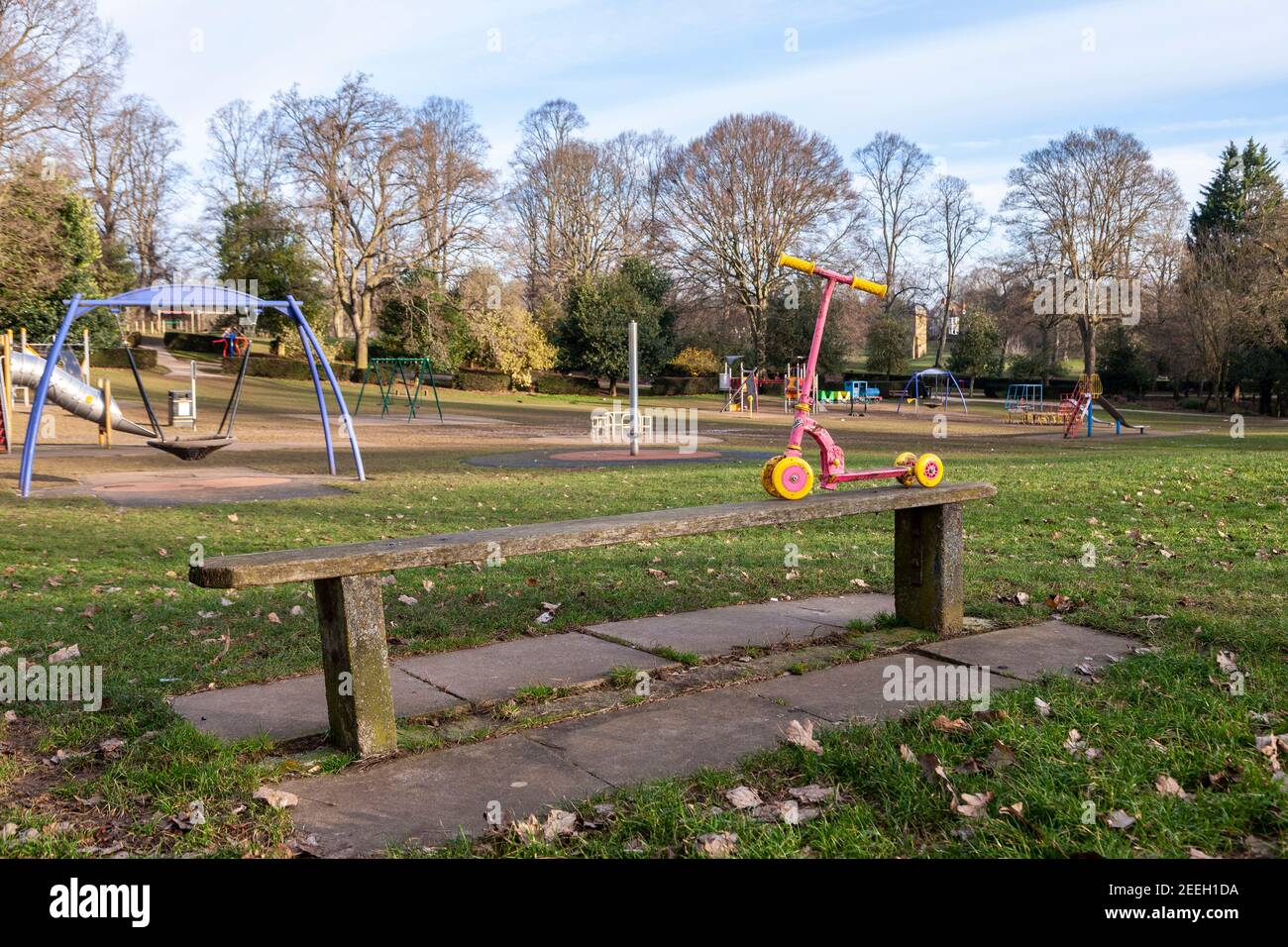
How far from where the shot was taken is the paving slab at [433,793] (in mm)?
3141

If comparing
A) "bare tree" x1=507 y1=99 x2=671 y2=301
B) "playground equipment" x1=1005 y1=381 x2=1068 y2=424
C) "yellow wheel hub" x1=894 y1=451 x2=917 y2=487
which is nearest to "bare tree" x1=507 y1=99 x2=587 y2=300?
"bare tree" x1=507 y1=99 x2=671 y2=301

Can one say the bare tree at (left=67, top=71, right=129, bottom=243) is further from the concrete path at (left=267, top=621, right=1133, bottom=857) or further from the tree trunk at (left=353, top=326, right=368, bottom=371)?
the concrete path at (left=267, top=621, right=1133, bottom=857)

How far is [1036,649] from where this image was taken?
16.8 feet

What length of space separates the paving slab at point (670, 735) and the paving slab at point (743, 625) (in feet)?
2.78

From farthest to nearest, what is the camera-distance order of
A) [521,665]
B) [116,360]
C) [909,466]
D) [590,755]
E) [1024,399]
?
[1024,399] → [116,360] → [909,466] → [521,665] → [590,755]

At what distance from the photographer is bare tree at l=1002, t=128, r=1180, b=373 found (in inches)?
1906

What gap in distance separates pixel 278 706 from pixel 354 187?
40.0m

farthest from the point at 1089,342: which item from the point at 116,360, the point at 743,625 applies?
the point at 743,625

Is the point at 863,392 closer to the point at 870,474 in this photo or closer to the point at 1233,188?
the point at 1233,188

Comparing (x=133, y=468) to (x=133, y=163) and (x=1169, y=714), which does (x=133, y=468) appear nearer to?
(x=1169, y=714)

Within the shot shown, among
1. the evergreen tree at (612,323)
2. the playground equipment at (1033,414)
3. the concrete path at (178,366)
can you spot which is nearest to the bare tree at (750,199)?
the evergreen tree at (612,323)
